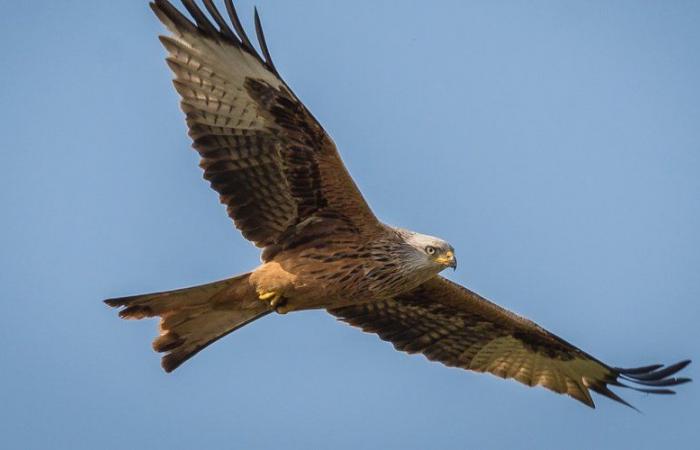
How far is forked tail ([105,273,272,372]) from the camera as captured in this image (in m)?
9.28

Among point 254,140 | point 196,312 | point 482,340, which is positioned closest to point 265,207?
point 254,140

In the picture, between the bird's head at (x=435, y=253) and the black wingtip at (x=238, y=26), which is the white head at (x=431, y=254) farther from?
the black wingtip at (x=238, y=26)

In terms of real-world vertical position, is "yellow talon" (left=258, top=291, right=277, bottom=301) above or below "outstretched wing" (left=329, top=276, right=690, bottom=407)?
above

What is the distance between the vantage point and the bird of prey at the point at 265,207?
9.09 meters

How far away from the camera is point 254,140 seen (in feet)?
30.6

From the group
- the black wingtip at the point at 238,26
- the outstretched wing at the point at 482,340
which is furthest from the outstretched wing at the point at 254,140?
the outstretched wing at the point at 482,340

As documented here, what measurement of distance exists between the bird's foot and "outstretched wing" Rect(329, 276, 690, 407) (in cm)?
123

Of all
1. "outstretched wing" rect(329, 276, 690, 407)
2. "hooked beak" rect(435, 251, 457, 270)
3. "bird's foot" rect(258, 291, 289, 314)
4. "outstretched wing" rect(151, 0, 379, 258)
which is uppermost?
"outstretched wing" rect(151, 0, 379, 258)

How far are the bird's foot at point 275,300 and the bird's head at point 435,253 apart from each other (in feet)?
3.85

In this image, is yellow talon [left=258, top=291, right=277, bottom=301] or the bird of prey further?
yellow talon [left=258, top=291, right=277, bottom=301]

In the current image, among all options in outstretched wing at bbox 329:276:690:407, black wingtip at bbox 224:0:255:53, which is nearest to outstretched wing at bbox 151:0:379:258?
black wingtip at bbox 224:0:255:53

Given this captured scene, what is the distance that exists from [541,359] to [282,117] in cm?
375

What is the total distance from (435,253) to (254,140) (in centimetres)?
176

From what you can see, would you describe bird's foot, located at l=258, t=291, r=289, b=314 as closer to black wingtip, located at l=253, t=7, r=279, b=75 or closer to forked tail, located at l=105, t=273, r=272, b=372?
forked tail, located at l=105, t=273, r=272, b=372
